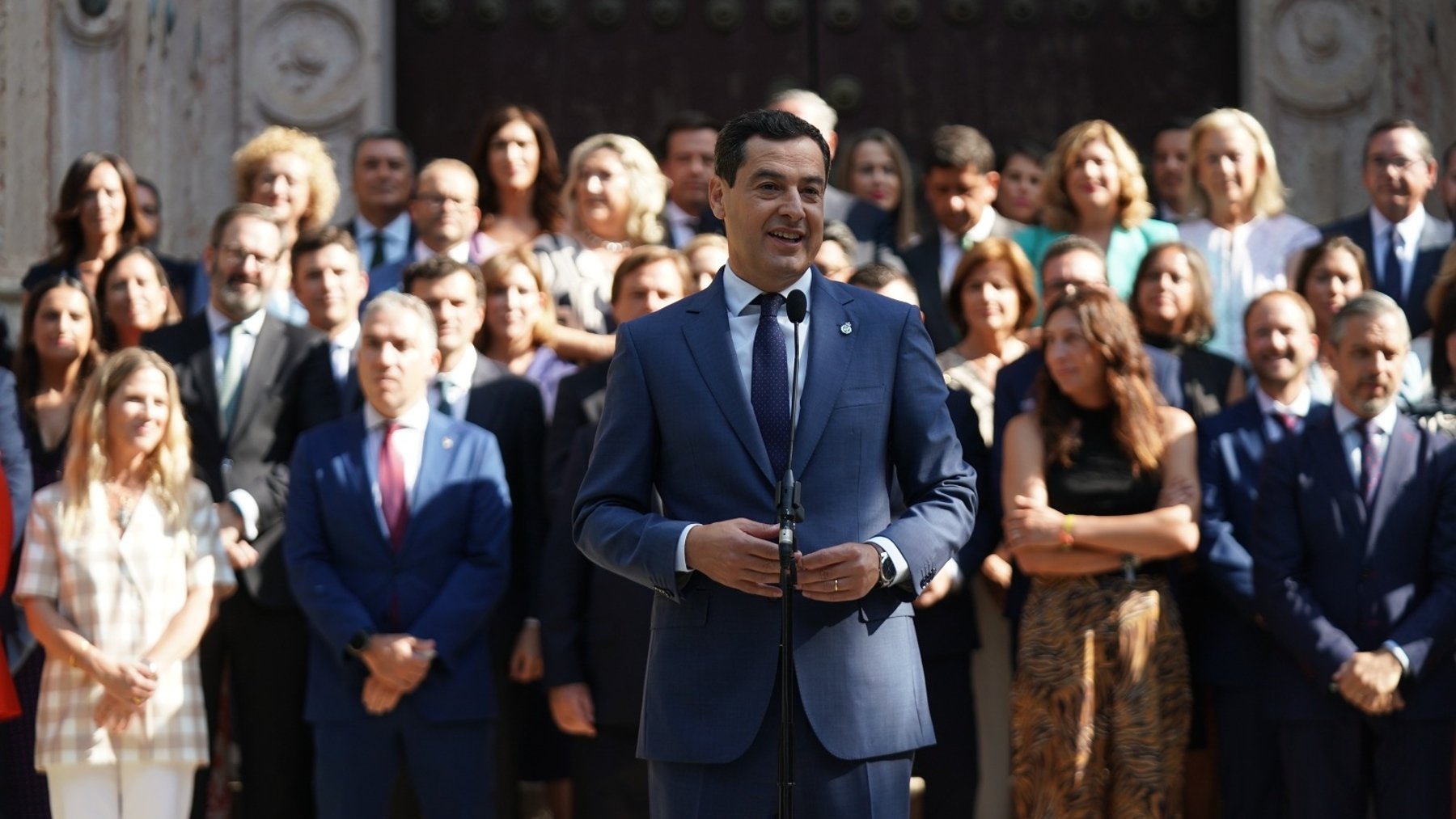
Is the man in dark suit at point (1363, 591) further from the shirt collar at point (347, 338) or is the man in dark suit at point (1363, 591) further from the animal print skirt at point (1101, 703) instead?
the shirt collar at point (347, 338)

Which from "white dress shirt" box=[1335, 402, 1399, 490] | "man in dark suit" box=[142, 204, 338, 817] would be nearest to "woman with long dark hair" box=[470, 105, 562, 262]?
"man in dark suit" box=[142, 204, 338, 817]

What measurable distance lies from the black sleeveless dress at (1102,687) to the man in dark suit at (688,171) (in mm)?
2372

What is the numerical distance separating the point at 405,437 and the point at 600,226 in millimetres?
1565

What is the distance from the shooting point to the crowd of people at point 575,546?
5961 millimetres

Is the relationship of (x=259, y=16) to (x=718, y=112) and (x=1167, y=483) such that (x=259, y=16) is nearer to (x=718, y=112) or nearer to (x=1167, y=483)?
(x=718, y=112)

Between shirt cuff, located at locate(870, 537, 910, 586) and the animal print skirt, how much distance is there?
240 cm

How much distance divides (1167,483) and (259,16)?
4.89 meters

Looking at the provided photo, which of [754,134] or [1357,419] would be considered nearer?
[754,134]

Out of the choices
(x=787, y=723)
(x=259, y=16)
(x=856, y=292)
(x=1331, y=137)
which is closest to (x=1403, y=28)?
(x=1331, y=137)

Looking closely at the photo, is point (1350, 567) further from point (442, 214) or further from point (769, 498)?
point (442, 214)

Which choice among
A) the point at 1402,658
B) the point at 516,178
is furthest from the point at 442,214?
the point at 1402,658

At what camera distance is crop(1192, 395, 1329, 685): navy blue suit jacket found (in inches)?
244

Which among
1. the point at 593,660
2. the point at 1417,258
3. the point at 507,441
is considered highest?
the point at 1417,258

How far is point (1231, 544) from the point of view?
247 inches
